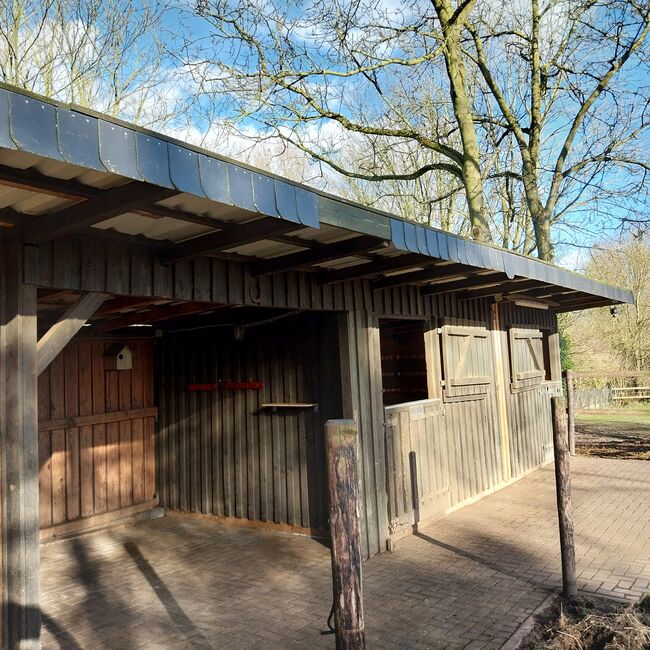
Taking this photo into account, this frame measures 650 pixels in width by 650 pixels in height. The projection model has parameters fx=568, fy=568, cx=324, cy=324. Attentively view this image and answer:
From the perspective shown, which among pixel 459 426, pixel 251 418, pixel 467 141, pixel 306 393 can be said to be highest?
pixel 467 141

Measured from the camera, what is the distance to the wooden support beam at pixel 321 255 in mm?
3564

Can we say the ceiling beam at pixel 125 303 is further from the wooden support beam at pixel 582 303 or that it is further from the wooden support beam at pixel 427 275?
the wooden support beam at pixel 582 303

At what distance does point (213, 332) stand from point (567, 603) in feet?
14.0

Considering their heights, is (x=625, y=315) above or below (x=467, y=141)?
below

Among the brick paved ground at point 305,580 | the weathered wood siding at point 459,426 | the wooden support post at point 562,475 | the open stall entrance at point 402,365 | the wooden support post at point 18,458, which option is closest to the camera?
the wooden support post at point 18,458

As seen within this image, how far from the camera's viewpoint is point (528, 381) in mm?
8766

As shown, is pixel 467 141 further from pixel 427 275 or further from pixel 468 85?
pixel 427 275

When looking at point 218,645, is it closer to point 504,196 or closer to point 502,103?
point 502,103

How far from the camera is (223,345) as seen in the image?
6246mm

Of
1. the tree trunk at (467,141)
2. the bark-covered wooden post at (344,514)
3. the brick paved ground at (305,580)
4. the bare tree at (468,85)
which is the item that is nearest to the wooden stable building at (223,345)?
the brick paved ground at (305,580)

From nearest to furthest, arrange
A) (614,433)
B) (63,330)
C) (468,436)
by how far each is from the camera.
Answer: (63,330) → (468,436) → (614,433)

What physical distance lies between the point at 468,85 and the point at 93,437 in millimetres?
11686

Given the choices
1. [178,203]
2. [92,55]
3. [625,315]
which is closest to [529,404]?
[178,203]

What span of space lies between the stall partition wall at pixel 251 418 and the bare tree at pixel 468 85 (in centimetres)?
477
